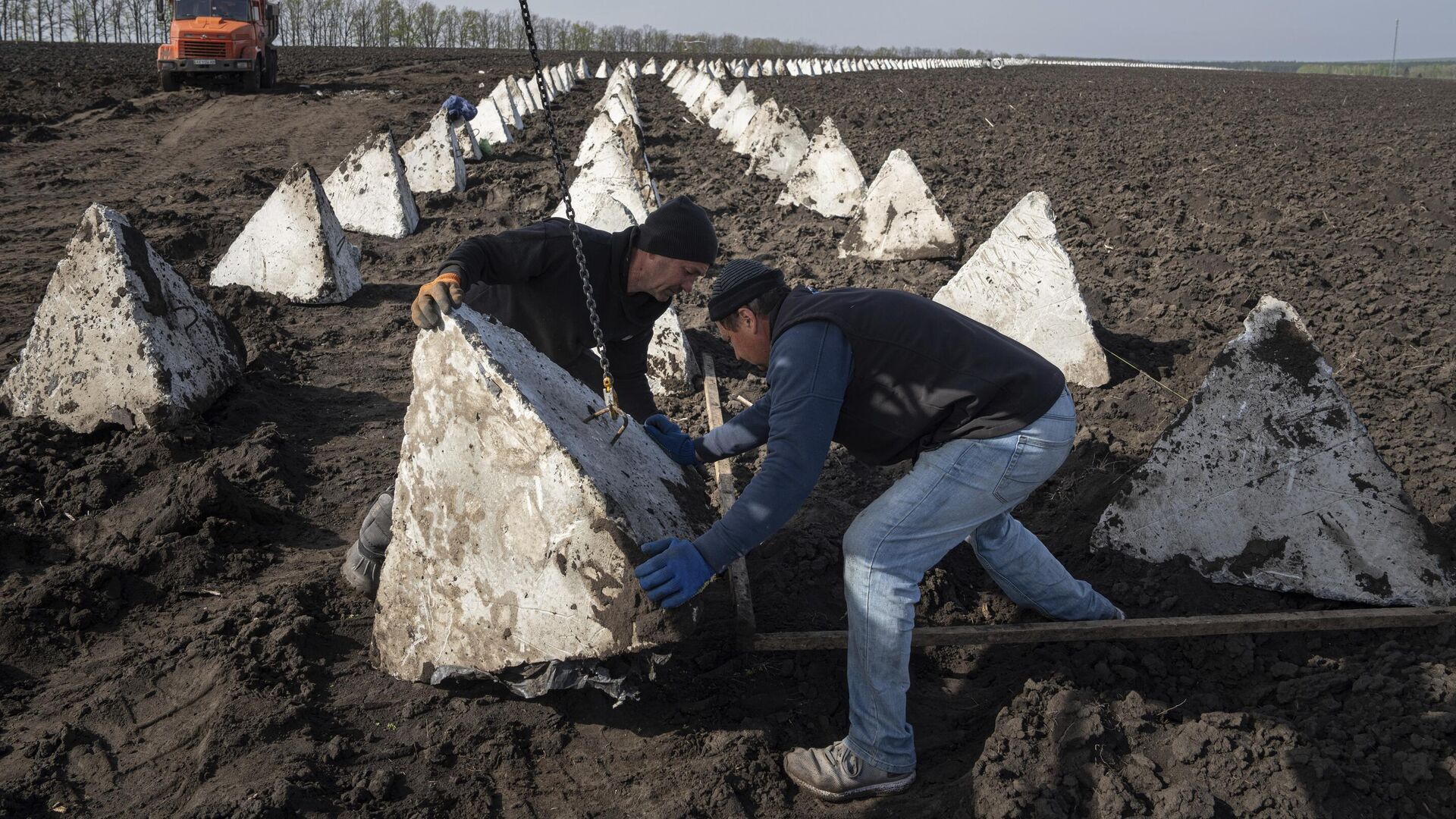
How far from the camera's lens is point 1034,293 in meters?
5.78

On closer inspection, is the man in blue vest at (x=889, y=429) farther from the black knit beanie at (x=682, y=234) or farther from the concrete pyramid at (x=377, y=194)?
the concrete pyramid at (x=377, y=194)

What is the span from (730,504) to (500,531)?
4.29 feet

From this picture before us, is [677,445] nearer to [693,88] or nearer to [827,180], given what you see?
[827,180]

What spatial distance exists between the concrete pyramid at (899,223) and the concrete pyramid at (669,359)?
2817 millimetres

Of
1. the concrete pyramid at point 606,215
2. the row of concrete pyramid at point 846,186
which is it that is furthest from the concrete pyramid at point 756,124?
the concrete pyramid at point 606,215

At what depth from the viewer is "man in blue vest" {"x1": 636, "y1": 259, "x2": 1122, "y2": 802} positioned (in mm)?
2777

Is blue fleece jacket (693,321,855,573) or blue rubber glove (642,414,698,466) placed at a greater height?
blue fleece jacket (693,321,855,573)

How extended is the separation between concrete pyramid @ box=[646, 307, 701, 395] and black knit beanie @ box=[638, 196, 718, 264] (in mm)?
2009

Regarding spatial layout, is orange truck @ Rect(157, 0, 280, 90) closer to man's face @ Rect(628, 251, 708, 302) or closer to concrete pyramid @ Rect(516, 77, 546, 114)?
concrete pyramid @ Rect(516, 77, 546, 114)

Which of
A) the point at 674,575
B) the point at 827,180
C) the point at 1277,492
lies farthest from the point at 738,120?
the point at 674,575

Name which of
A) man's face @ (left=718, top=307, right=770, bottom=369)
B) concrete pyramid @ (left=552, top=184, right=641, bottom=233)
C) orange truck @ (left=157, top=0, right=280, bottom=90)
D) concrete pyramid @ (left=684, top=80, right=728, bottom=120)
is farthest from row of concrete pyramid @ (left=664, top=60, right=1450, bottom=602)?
orange truck @ (left=157, top=0, right=280, bottom=90)

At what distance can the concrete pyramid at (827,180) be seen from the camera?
9.78 metres

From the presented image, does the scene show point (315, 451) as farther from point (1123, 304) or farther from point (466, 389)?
point (1123, 304)

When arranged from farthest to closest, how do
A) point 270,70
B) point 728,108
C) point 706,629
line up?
point 270,70, point 728,108, point 706,629
